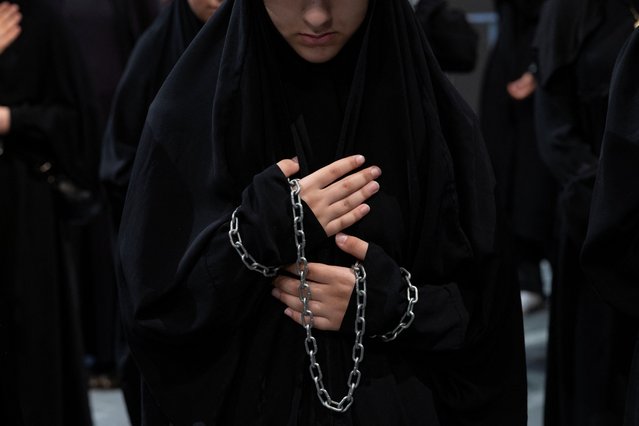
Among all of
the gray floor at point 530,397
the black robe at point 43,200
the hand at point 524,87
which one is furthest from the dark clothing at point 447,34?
the black robe at point 43,200

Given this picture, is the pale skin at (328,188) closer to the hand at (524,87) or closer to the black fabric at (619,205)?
the black fabric at (619,205)

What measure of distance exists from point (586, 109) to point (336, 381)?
1643mm

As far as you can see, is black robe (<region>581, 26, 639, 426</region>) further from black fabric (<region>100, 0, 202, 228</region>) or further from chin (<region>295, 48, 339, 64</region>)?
black fabric (<region>100, 0, 202, 228</region>)

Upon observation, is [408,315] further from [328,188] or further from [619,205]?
[619,205]

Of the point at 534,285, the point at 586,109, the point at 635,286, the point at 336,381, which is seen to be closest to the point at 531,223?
the point at 534,285

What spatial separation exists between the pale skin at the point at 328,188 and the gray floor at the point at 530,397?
2.53m

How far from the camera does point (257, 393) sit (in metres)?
2.01

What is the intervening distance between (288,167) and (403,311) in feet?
1.03

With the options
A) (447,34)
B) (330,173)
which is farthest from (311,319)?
(447,34)

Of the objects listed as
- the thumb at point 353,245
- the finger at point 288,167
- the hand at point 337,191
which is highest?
the finger at point 288,167

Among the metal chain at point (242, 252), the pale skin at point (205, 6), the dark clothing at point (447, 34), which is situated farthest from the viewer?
the dark clothing at point (447, 34)

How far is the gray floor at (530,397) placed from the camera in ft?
14.6

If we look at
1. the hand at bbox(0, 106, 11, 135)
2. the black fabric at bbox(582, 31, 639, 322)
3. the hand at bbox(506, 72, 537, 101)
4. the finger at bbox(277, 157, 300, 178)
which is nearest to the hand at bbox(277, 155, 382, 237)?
the finger at bbox(277, 157, 300, 178)

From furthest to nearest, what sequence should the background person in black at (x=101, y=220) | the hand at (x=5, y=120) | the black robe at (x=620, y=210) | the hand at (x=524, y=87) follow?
the hand at (x=524, y=87) < the background person in black at (x=101, y=220) < the hand at (x=5, y=120) < the black robe at (x=620, y=210)
